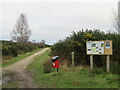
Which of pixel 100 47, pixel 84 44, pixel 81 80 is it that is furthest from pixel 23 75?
pixel 100 47

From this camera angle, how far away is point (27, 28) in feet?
134

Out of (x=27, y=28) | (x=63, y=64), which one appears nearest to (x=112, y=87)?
(x=63, y=64)

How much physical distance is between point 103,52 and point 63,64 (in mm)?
3807

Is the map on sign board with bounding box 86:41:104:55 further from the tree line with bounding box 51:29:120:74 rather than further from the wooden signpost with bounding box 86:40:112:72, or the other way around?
the tree line with bounding box 51:29:120:74

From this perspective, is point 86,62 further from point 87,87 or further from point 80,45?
point 87,87

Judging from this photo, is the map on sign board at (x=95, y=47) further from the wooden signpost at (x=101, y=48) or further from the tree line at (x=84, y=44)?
the tree line at (x=84, y=44)

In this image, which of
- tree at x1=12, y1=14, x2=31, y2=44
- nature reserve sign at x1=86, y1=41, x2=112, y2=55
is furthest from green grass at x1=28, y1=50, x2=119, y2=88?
tree at x1=12, y1=14, x2=31, y2=44

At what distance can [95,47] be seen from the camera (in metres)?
9.59

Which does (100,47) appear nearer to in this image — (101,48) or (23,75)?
(101,48)

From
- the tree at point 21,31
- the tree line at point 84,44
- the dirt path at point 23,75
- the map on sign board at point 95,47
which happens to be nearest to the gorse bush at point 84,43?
the tree line at point 84,44

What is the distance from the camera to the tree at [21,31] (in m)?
38.2

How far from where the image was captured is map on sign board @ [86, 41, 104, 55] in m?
9.27

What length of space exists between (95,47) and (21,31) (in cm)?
3228

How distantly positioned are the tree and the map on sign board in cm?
2973
